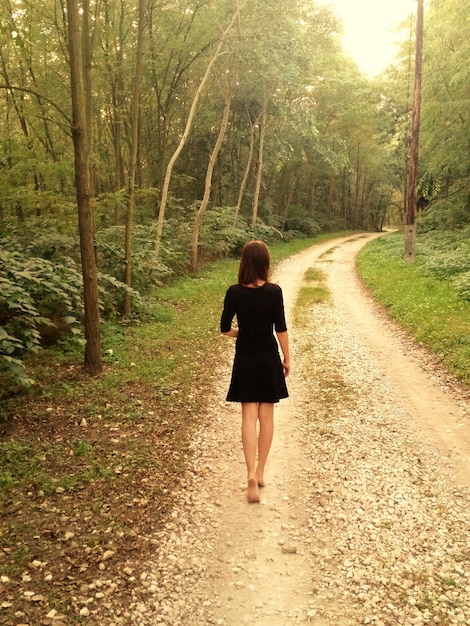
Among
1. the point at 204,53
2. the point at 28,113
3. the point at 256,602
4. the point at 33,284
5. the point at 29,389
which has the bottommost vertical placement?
the point at 256,602

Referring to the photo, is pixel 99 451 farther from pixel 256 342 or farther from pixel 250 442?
pixel 256 342

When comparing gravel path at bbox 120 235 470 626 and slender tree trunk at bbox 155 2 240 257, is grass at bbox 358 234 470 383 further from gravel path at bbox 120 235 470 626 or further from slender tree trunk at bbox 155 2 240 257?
slender tree trunk at bbox 155 2 240 257

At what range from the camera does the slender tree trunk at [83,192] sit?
5816 millimetres

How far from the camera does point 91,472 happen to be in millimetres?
4504

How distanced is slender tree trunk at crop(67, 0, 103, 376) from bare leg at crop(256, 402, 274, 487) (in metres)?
3.32

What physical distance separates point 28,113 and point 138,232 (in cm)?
401

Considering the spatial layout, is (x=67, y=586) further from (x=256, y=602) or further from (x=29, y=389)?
(x=29, y=389)

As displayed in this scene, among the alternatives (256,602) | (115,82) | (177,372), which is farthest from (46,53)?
(256,602)

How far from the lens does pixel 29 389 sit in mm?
5941

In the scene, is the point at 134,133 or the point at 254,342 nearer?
the point at 254,342

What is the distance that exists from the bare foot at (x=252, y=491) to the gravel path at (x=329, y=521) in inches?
3.5

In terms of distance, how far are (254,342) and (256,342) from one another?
0.06 ft

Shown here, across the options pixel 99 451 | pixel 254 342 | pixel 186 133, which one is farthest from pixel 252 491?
pixel 186 133

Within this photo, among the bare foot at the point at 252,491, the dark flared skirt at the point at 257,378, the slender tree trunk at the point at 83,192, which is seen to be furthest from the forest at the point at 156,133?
the bare foot at the point at 252,491
